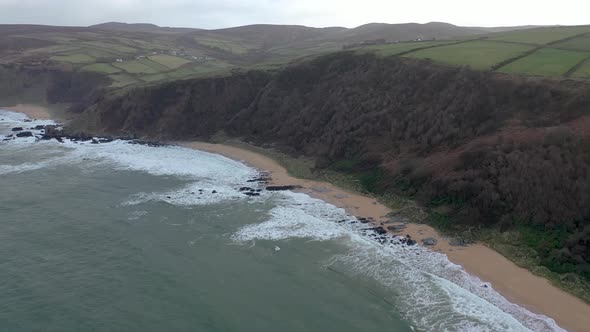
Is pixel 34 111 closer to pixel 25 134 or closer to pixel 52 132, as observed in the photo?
pixel 25 134

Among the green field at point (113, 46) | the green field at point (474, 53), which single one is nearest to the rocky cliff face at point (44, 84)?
the green field at point (113, 46)

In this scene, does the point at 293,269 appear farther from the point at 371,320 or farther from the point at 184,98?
the point at 184,98

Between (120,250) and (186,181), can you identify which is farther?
(186,181)

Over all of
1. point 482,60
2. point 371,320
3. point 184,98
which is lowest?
point 371,320

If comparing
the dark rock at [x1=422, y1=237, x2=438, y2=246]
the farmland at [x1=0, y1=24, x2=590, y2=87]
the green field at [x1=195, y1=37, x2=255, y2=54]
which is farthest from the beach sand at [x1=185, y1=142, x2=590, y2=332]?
the green field at [x1=195, y1=37, x2=255, y2=54]

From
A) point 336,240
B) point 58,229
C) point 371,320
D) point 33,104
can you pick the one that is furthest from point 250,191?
point 33,104

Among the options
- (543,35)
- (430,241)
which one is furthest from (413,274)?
(543,35)
